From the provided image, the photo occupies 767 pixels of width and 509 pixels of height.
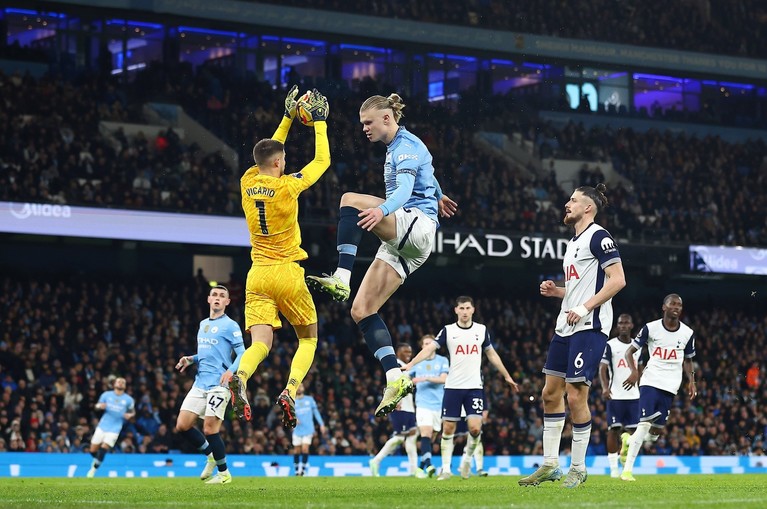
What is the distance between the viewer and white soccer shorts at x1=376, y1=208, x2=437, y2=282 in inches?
406

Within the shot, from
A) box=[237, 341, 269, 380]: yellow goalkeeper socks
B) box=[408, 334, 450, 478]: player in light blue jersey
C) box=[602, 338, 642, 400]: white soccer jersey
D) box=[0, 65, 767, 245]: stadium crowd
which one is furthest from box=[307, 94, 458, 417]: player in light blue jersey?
box=[0, 65, 767, 245]: stadium crowd

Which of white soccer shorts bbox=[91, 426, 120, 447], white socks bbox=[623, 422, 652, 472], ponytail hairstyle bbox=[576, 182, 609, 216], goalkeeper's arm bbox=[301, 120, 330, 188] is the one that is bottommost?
white soccer shorts bbox=[91, 426, 120, 447]

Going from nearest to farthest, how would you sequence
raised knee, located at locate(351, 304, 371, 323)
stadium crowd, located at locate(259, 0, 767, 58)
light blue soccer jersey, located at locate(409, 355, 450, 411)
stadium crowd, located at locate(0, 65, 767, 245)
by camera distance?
1. raised knee, located at locate(351, 304, 371, 323)
2. light blue soccer jersey, located at locate(409, 355, 450, 411)
3. stadium crowd, located at locate(0, 65, 767, 245)
4. stadium crowd, located at locate(259, 0, 767, 58)

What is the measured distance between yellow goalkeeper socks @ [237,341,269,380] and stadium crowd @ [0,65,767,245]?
675 inches

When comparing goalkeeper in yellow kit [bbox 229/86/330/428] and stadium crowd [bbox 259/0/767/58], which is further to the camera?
stadium crowd [bbox 259/0/767/58]

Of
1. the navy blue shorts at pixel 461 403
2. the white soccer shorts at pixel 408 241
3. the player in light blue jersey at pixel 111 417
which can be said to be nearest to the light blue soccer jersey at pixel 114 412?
the player in light blue jersey at pixel 111 417

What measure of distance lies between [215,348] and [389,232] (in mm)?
5476

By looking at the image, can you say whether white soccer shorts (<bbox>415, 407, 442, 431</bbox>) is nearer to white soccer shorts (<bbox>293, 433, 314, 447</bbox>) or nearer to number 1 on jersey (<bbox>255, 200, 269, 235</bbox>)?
white soccer shorts (<bbox>293, 433, 314, 447</bbox>)

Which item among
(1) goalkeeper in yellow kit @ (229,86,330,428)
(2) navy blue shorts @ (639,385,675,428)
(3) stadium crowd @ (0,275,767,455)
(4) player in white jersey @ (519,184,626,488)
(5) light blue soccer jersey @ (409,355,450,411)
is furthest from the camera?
(3) stadium crowd @ (0,275,767,455)

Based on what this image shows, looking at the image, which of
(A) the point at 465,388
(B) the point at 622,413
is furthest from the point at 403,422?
(B) the point at 622,413

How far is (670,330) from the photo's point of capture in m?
16.2

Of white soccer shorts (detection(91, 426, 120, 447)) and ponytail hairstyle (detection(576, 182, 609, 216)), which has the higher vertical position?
ponytail hairstyle (detection(576, 182, 609, 216))

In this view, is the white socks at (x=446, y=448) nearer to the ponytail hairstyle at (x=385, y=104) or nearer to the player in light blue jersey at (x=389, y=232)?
the player in light blue jersey at (x=389, y=232)

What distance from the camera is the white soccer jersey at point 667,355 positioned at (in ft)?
52.9
